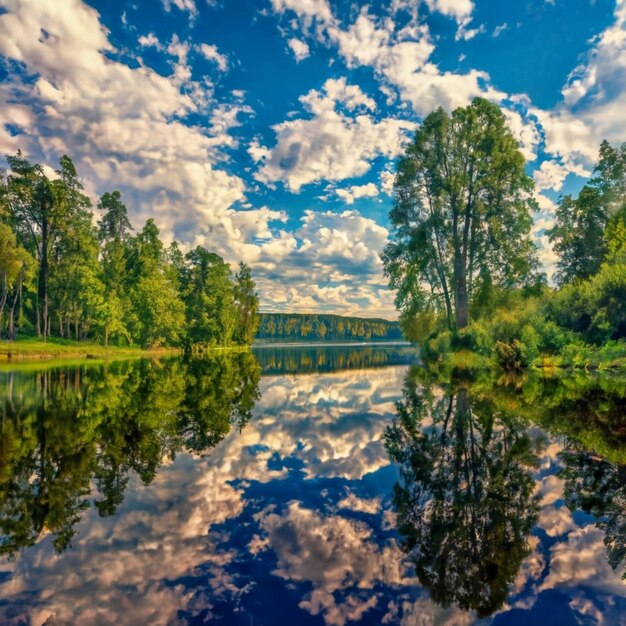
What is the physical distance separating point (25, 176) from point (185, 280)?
104 feet

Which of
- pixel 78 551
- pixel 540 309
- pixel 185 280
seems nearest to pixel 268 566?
pixel 78 551

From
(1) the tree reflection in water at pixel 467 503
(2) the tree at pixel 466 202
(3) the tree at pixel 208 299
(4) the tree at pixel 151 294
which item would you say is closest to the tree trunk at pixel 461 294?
(2) the tree at pixel 466 202

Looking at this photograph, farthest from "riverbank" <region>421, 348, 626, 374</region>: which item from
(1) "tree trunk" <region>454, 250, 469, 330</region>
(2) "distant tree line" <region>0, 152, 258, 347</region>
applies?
(2) "distant tree line" <region>0, 152, 258, 347</region>

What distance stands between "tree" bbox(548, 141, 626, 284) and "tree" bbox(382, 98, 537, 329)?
12191 mm

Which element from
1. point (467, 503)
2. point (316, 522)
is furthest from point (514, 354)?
point (316, 522)

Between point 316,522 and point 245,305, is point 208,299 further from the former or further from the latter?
point 316,522

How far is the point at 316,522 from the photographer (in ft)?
16.0

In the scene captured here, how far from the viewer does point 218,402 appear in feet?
46.4

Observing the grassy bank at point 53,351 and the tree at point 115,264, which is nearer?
the grassy bank at point 53,351

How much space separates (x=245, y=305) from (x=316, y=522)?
3271 inches

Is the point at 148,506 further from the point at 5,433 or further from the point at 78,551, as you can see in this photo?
the point at 5,433

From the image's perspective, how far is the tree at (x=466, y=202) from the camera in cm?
3012

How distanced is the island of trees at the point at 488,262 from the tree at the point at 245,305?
52473 mm

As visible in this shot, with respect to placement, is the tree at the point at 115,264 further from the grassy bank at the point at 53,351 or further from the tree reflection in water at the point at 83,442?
the tree reflection in water at the point at 83,442
